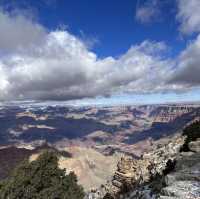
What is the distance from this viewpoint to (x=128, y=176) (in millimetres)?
128000

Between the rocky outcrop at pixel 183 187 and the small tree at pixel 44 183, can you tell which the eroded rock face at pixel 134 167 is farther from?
the rocky outcrop at pixel 183 187

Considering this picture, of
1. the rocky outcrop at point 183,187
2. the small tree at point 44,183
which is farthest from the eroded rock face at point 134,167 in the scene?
the rocky outcrop at point 183,187

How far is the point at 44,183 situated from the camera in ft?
260

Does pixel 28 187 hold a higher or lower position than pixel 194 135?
lower

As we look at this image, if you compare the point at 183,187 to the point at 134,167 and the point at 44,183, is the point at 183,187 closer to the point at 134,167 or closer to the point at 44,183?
the point at 44,183

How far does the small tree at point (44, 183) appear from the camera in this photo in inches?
2963

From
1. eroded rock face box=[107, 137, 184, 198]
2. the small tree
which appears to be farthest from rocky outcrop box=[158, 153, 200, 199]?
eroded rock face box=[107, 137, 184, 198]

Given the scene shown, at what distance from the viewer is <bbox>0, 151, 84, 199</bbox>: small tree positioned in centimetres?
7525

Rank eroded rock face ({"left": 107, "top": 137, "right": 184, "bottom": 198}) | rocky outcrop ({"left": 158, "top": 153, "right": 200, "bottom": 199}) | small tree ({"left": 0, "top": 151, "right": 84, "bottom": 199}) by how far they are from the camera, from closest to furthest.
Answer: rocky outcrop ({"left": 158, "top": 153, "right": 200, "bottom": 199}) < small tree ({"left": 0, "top": 151, "right": 84, "bottom": 199}) < eroded rock face ({"left": 107, "top": 137, "right": 184, "bottom": 198})

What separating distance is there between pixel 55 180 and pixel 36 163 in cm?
850

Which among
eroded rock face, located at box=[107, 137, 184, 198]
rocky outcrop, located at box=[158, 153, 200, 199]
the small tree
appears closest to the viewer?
rocky outcrop, located at box=[158, 153, 200, 199]

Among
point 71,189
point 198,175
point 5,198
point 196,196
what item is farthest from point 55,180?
point 196,196

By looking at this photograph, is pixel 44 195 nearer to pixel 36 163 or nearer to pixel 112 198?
pixel 36 163

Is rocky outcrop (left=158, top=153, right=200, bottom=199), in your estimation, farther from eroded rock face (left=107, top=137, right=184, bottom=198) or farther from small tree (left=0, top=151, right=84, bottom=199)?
eroded rock face (left=107, top=137, right=184, bottom=198)
